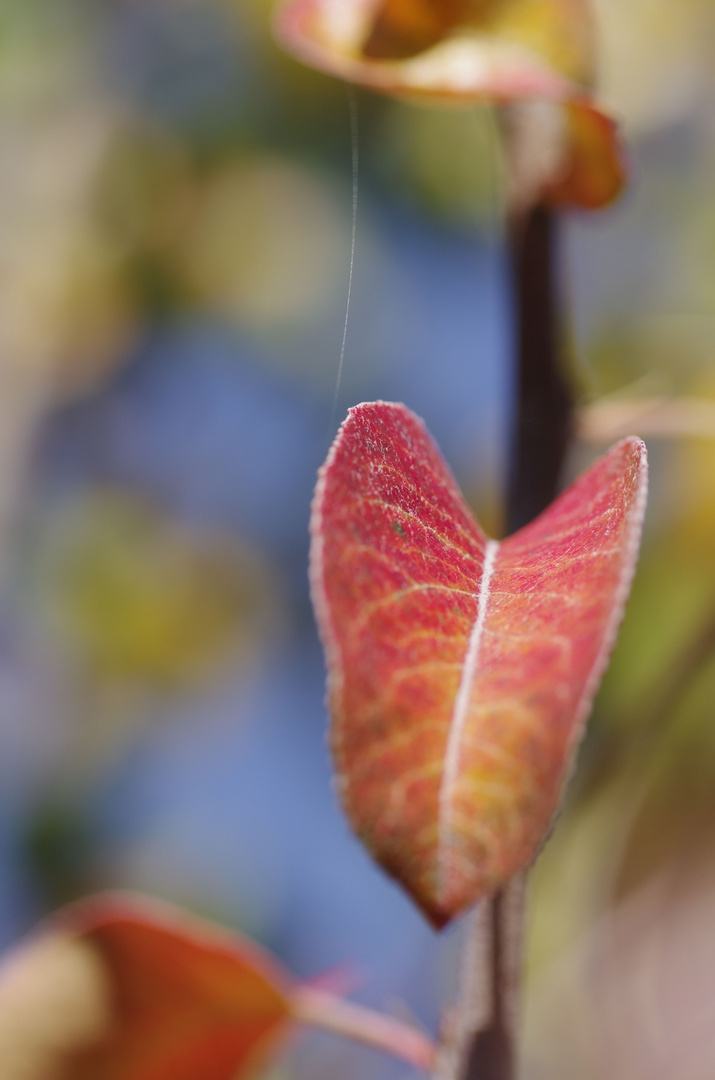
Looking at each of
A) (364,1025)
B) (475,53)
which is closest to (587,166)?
(475,53)

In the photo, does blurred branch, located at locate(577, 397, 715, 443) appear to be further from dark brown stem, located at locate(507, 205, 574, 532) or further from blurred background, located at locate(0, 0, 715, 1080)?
blurred background, located at locate(0, 0, 715, 1080)

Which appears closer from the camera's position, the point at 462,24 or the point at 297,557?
the point at 462,24

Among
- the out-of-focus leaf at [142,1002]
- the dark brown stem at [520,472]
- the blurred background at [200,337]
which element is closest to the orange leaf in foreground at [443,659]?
the dark brown stem at [520,472]

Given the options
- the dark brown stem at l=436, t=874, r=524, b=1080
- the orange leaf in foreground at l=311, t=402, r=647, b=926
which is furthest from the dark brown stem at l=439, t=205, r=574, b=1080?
the orange leaf in foreground at l=311, t=402, r=647, b=926

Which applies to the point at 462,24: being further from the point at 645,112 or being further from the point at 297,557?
the point at 297,557

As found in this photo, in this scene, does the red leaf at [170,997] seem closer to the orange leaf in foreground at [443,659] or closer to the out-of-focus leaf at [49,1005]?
the out-of-focus leaf at [49,1005]

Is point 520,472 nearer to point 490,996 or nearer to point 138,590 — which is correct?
point 490,996

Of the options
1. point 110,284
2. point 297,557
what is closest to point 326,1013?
point 297,557
